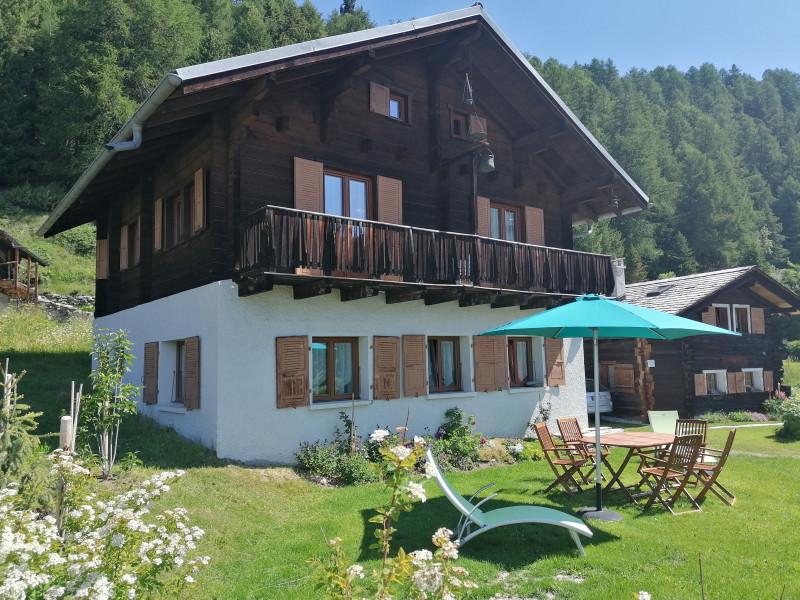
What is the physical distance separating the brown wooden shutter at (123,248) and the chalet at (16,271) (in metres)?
13.4

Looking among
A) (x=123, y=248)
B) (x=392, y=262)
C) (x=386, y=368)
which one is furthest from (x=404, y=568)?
(x=123, y=248)

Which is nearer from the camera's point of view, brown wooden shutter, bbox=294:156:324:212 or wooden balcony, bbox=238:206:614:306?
wooden balcony, bbox=238:206:614:306

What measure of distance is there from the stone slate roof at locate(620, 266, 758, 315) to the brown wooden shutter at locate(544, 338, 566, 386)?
6.56 meters

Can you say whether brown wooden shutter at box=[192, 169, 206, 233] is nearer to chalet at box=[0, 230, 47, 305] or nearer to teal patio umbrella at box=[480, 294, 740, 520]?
teal patio umbrella at box=[480, 294, 740, 520]

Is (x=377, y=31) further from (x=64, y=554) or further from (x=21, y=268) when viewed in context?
(x=21, y=268)

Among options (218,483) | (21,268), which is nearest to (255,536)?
(218,483)

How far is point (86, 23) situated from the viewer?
125 ft

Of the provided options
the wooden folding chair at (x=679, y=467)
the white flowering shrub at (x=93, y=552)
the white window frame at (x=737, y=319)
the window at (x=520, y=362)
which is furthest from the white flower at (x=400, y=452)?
the white window frame at (x=737, y=319)

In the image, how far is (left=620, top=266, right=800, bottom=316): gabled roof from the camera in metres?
19.1

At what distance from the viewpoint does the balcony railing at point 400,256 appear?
8862mm

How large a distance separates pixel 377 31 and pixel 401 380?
627cm

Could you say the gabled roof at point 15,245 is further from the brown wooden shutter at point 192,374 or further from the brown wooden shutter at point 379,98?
the brown wooden shutter at point 379,98

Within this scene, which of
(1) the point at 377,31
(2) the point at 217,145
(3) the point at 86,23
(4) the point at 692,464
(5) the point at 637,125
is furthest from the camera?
(5) the point at 637,125

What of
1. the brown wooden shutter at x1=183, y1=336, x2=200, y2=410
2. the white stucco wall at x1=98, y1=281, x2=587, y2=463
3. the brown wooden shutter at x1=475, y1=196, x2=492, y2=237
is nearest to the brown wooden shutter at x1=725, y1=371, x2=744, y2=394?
the white stucco wall at x1=98, y1=281, x2=587, y2=463
